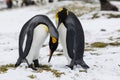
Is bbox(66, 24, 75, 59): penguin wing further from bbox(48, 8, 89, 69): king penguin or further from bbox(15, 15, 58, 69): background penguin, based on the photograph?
bbox(15, 15, 58, 69): background penguin

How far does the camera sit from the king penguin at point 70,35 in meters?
10.8

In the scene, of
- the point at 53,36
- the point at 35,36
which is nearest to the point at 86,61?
the point at 53,36

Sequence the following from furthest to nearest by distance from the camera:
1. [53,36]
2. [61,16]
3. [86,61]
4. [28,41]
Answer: [86,61]
[61,16]
[28,41]
[53,36]

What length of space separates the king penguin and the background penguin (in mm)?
328

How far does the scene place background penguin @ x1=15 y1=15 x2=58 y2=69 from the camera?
10.4 m

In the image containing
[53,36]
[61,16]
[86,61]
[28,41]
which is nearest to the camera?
[53,36]

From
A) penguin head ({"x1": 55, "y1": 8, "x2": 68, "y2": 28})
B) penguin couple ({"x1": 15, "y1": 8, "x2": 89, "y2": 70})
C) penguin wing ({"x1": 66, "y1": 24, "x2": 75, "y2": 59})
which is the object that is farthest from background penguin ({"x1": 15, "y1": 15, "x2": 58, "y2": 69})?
penguin wing ({"x1": 66, "y1": 24, "x2": 75, "y2": 59})

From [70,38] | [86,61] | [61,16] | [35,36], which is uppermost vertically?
[61,16]

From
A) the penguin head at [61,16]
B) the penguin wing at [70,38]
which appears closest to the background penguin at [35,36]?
the penguin head at [61,16]

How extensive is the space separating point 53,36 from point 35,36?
449mm

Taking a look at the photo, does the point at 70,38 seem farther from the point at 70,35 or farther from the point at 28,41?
the point at 28,41

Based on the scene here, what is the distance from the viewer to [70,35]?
424 inches

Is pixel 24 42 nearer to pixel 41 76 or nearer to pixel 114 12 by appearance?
pixel 41 76

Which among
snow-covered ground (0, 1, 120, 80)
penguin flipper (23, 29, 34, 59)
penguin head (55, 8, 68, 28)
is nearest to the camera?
snow-covered ground (0, 1, 120, 80)
